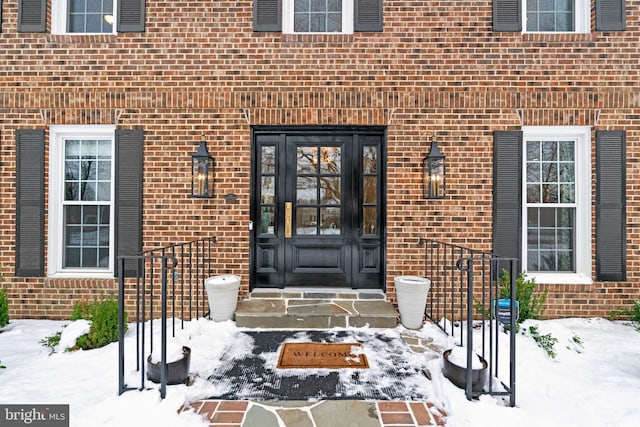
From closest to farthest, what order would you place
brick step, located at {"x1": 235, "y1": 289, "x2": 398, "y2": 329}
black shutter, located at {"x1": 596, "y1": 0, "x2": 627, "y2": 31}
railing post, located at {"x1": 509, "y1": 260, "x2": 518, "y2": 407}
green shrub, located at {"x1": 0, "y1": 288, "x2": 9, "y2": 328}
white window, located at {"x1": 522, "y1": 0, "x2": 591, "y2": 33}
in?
1. railing post, located at {"x1": 509, "y1": 260, "x2": 518, "y2": 407}
2. brick step, located at {"x1": 235, "y1": 289, "x2": 398, "y2": 329}
3. green shrub, located at {"x1": 0, "y1": 288, "x2": 9, "y2": 328}
4. black shutter, located at {"x1": 596, "y1": 0, "x2": 627, "y2": 31}
5. white window, located at {"x1": 522, "y1": 0, "x2": 591, "y2": 33}

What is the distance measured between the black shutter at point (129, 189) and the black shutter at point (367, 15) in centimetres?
331

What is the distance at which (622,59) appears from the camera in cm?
460

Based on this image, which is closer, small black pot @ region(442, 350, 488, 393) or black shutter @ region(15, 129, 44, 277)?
small black pot @ region(442, 350, 488, 393)

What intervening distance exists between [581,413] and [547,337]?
4.37 ft

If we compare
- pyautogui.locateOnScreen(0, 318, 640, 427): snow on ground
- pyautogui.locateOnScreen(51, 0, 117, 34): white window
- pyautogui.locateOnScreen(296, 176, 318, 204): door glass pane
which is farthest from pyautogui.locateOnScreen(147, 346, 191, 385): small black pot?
pyautogui.locateOnScreen(51, 0, 117, 34): white window

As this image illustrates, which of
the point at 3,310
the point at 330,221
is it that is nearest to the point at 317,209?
the point at 330,221

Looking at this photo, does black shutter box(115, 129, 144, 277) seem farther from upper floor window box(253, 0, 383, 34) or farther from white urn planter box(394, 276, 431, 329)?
white urn planter box(394, 276, 431, 329)

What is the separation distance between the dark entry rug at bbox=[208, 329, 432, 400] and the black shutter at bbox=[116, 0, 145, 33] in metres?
4.31

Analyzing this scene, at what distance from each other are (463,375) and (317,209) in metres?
2.83

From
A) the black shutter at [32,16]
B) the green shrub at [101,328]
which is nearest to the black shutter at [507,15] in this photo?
the green shrub at [101,328]

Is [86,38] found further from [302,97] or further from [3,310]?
[3,310]

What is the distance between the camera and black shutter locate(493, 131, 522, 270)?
15.1 feet

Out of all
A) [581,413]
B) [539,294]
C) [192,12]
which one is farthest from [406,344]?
[192,12]

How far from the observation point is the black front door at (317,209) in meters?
4.84
